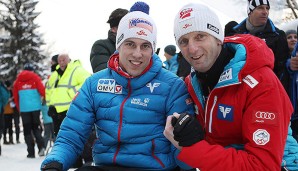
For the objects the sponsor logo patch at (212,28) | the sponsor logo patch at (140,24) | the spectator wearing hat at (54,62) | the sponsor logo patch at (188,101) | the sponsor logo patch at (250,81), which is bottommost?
the sponsor logo patch at (188,101)

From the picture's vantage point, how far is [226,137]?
2473 mm

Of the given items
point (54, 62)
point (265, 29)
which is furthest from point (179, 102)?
point (54, 62)

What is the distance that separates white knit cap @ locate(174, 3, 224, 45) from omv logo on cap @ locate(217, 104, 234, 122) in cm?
45

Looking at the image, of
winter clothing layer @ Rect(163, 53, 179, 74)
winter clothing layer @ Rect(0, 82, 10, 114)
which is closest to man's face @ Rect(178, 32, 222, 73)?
winter clothing layer @ Rect(163, 53, 179, 74)

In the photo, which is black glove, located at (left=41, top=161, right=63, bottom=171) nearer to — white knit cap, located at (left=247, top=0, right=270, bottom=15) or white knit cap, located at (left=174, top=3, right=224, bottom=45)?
white knit cap, located at (left=174, top=3, right=224, bottom=45)

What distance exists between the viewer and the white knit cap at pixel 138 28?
2.95m

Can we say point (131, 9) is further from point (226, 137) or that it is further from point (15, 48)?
point (15, 48)

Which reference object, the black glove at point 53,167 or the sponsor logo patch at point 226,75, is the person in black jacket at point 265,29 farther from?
the black glove at point 53,167

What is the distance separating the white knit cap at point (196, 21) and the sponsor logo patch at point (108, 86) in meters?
0.60

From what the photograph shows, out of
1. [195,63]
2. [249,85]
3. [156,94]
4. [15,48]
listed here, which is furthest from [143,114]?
[15,48]

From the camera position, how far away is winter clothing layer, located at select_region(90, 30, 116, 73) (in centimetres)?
454

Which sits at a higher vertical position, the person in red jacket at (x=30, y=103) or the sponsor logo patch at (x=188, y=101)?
the sponsor logo patch at (x=188, y=101)

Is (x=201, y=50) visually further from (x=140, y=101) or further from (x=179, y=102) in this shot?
(x=140, y=101)

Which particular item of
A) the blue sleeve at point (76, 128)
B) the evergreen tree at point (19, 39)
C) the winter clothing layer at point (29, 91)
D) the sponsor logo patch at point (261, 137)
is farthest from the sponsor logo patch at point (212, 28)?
the evergreen tree at point (19, 39)
